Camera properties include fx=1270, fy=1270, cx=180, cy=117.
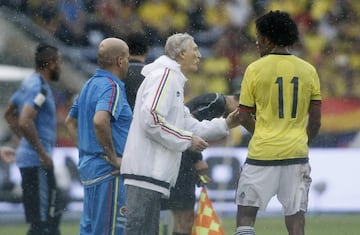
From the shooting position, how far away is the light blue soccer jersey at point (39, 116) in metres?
10.1

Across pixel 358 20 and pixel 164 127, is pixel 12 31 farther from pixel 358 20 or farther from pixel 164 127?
pixel 164 127

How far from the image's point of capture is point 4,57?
53.3ft

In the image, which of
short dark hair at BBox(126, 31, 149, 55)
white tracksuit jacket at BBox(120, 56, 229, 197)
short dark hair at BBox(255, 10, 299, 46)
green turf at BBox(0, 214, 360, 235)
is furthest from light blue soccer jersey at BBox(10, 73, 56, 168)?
short dark hair at BBox(255, 10, 299, 46)

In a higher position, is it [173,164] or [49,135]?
[49,135]

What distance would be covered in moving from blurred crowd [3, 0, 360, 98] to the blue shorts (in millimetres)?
8485

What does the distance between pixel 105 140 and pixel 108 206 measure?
0.40 m

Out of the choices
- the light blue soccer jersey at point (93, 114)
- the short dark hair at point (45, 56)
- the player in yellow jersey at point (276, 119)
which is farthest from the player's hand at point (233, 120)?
the short dark hair at point (45, 56)

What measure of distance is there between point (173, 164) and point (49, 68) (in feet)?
10.4

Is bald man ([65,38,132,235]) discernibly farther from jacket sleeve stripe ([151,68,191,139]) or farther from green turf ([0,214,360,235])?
green turf ([0,214,360,235])

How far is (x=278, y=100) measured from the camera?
7.38 m

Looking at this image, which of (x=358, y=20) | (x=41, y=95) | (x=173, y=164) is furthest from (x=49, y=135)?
(x=358, y=20)

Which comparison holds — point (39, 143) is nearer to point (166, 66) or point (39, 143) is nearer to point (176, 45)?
point (176, 45)

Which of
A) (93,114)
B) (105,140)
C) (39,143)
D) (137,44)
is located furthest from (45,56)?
(105,140)

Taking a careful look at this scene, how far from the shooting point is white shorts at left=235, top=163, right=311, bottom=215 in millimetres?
7410
